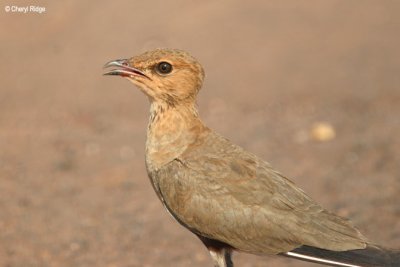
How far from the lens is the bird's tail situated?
547 centimetres

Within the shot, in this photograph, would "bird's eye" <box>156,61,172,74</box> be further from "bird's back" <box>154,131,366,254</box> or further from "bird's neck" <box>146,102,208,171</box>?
"bird's back" <box>154,131,366,254</box>

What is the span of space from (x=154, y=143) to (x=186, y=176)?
0.46 m

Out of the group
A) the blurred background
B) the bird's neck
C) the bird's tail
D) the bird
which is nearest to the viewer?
the bird's tail

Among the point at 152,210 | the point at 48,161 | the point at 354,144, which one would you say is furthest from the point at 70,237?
the point at 354,144

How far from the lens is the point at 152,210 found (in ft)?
30.7

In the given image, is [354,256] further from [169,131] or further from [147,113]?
[147,113]

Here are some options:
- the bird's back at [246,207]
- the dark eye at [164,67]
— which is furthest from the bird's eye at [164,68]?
the bird's back at [246,207]

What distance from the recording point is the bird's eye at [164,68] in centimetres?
630

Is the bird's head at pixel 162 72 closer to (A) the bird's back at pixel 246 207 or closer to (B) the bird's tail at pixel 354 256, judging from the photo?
(A) the bird's back at pixel 246 207

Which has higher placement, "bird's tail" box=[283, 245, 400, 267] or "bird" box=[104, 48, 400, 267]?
"bird" box=[104, 48, 400, 267]

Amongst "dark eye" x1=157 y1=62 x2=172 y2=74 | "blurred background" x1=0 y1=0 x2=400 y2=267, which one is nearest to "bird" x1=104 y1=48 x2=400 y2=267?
"dark eye" x1=157 y1=62 x2=172 y2=74

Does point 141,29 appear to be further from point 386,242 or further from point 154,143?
point 154,143

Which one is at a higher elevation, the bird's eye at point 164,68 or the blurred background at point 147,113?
the blurred background at point 147,113

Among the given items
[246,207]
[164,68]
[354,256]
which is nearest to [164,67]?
[164,68]
